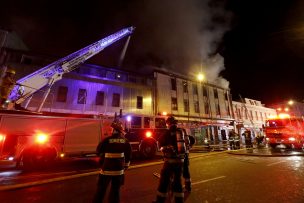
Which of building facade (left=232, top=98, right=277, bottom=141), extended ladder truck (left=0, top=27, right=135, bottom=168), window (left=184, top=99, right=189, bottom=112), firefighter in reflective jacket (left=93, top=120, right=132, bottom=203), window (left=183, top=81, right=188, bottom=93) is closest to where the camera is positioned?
firefighter in reflective jacket (left=93, top=120, right=132, bottom=203)

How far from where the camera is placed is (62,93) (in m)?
16.4

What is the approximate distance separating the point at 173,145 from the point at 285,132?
1361cm

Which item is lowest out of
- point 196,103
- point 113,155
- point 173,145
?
point 113,155

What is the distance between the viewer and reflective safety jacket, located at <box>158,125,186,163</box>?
12.4 ft

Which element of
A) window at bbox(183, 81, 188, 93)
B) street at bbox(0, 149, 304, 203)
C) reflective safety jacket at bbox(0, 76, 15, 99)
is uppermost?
window at bbox(183, 81, 188, 93)

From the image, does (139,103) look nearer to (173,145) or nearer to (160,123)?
(160,123)

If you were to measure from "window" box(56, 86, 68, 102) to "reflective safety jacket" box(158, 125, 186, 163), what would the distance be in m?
15.0

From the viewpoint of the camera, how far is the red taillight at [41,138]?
7.49m

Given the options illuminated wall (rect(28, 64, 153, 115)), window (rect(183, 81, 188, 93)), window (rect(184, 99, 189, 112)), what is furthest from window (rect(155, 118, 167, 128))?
window (rect(183, 81, 188, 93))

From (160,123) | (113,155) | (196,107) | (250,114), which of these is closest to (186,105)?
(196,107)

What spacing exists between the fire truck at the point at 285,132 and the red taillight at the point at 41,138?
1577cm

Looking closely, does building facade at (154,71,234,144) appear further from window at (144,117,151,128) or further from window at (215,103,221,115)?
window at (144,117,151,128)

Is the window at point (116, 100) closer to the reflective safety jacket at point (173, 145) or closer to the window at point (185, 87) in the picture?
the window at point (185, 87)

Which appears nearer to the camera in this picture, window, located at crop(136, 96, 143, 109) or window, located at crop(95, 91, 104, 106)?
window, located at crop(95, 91, 104, 106)
